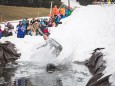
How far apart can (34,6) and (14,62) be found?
43.7 m

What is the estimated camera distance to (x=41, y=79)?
64.5ft

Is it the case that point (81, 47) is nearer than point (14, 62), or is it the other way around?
point (14, 62)

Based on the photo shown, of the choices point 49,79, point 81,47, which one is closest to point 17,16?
point 81,47

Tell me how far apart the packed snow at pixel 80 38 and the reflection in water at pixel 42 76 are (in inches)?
58.6

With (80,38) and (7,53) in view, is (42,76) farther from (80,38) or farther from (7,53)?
(80,38)

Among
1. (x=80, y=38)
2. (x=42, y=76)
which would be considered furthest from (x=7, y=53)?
(x=80, y=38)

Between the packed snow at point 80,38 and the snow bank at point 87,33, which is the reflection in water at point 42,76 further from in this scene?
the snow bank at point 87,33

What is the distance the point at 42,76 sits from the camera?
2064cm

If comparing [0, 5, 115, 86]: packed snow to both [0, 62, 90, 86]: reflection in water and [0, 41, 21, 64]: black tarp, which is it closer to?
[0, 41, 21, 64]: black tarp

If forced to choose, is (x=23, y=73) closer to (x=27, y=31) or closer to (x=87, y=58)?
(x=87, y=58)

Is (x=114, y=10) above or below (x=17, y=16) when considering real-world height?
above

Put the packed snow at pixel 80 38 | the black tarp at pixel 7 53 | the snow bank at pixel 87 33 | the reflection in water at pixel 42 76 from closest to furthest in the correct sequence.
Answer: the reflection in water at pixel 42 76 → the black tarp at pixel 7 53 → the packed snow at pixel 80 38 → the snow bank at pixel 87 33

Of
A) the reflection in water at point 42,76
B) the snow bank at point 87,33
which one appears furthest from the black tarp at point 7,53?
the snow bank at point 87,33

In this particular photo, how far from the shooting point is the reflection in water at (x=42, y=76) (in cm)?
1859
